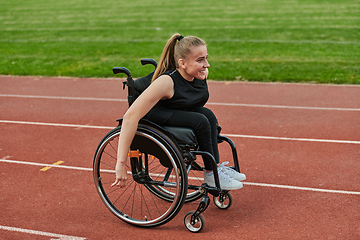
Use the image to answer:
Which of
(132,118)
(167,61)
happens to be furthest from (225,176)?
(167,61)

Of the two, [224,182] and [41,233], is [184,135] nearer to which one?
[224,182]

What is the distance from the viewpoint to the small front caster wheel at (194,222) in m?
3.09

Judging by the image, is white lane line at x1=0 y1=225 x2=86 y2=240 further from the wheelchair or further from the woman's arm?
the woman's arm

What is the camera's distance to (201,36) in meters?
14.1

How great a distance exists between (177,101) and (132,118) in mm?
397

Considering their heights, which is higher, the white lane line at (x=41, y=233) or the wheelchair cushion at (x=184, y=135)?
the wheelchair cushion at (x=184, y=135)

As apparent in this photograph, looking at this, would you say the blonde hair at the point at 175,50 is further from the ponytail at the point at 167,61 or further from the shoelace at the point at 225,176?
the shoelace at the point at 225,176

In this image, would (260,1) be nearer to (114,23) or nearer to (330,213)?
(114,23)

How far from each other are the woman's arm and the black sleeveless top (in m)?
0.14

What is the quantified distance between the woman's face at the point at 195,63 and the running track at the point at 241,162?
1175 millimetres

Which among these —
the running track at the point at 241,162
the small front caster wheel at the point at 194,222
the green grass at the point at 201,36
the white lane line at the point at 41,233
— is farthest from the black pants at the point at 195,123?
the green grass at the point at 201,36

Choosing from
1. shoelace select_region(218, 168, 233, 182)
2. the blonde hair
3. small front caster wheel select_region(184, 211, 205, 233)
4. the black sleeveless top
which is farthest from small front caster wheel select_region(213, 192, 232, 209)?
the blonde hair

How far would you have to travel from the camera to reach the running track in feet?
10.5

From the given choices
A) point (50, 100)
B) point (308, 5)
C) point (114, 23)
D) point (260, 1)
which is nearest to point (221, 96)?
point (50, 100)
